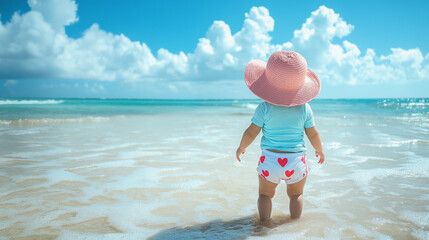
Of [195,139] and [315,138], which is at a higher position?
Answer: [315,138]

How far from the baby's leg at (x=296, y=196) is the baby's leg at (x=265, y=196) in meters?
0.19

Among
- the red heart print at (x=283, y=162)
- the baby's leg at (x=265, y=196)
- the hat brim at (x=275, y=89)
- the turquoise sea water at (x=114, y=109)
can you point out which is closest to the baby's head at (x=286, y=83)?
the hat brim at (x=275, y=89)

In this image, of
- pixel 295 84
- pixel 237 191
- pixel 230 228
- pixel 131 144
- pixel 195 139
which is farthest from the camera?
pixel 195 139

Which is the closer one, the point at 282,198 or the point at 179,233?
the point at 179,233

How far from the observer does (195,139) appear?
23.9 feet

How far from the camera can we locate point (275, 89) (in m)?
2.38

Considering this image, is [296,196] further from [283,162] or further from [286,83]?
[286,83]

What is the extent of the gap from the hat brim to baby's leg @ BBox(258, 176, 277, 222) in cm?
78

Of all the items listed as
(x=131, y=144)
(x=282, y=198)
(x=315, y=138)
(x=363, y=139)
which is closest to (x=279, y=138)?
(x=315, y=138)

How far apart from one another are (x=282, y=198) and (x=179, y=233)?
1.44m

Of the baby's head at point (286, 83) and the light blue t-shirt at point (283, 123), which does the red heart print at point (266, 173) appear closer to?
the light blue t-shirt at point (283, 123)

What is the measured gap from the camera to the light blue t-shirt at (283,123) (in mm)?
2439

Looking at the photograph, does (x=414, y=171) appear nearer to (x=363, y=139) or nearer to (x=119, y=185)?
(x=363, y=139)

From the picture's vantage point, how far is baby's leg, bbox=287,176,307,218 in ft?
8.44
